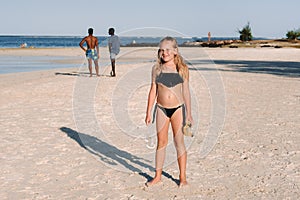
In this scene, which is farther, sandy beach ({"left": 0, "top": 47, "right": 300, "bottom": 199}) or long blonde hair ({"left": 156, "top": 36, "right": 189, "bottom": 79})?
sandy beach ({"left": 0, "top": 47, "right": 300, "bottom": 199})

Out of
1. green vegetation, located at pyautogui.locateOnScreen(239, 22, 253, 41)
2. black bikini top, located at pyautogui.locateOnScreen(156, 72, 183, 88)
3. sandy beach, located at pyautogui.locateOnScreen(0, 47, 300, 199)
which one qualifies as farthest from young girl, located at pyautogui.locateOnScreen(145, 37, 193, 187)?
green vegetation, located at pyautogui.locateOnScreen(239, 22, 253, 41)

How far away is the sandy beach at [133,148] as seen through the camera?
527cm

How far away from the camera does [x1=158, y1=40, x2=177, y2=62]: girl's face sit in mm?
5016

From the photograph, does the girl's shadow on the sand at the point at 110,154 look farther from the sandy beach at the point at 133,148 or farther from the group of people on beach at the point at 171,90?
the group of people on beach at the point at 171,90

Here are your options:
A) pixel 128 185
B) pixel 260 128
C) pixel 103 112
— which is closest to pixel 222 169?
Result: pixel 128 185

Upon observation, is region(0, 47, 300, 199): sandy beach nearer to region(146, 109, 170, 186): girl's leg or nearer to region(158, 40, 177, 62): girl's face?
region(146, 109, 170, 186): girl's leg

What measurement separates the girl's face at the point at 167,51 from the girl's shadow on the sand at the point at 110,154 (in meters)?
1.52

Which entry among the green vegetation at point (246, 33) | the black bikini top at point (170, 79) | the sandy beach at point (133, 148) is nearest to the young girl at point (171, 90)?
the black bikini top at point (170, 79)

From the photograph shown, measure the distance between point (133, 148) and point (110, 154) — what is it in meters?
0.49

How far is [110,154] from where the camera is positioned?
6844 millimetres

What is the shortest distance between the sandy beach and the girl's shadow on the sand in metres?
0.01

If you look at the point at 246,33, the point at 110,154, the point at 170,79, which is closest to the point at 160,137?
the point at 170,79

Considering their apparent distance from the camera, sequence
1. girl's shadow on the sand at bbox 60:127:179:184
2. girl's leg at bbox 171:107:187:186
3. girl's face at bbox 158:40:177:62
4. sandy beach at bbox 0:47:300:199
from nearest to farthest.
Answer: girl's face at bbox 158:40:177:62
girl's leg at bbox 171:107:187:186
sandy beach at bbox 0:47:300:199
girl's shadow on the sand at bbox 60:127:179:184

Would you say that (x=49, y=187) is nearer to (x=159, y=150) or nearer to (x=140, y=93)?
(x=159, y=150)
